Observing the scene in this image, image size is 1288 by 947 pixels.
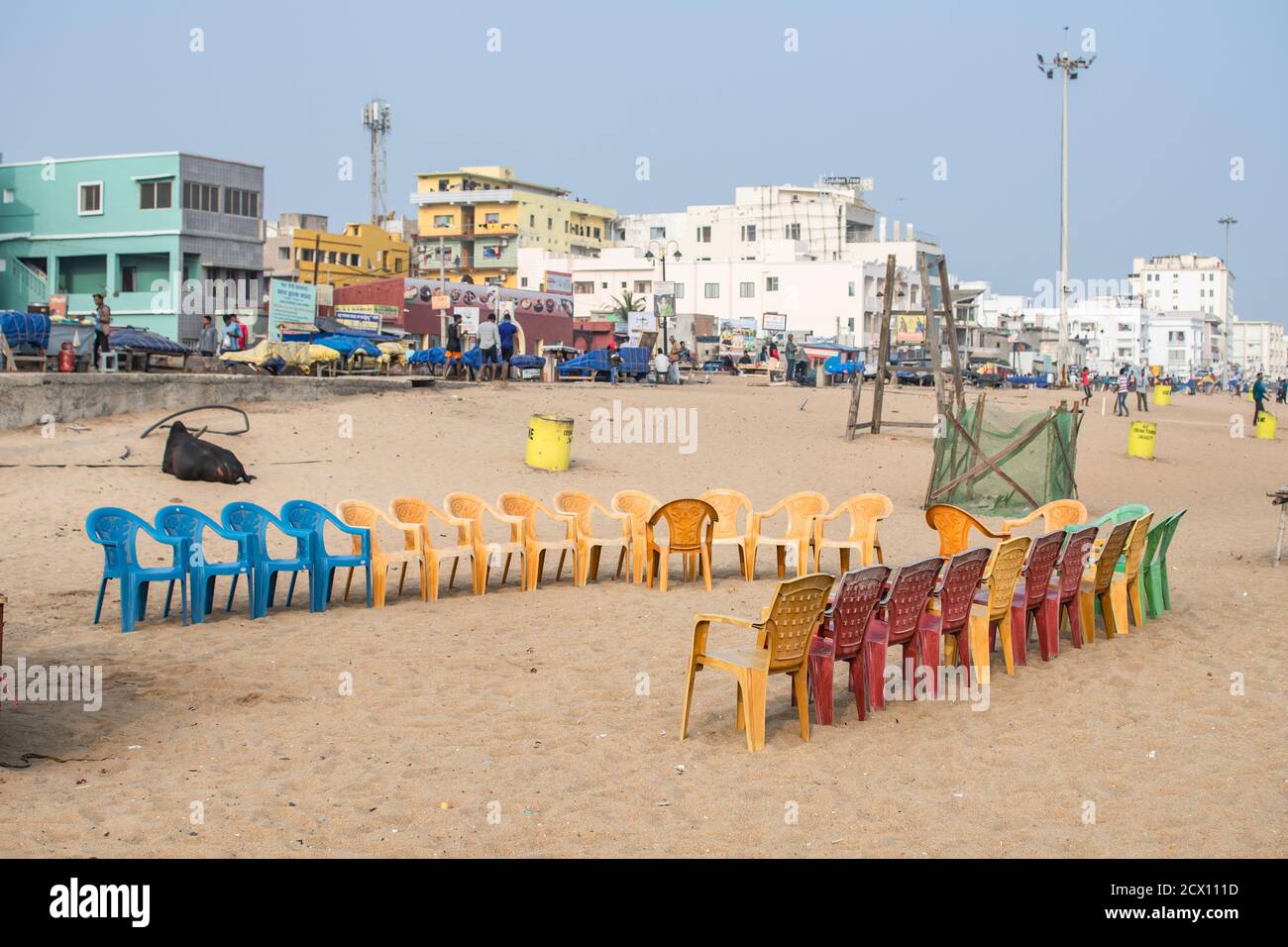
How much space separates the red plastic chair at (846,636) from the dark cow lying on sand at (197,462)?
10994 millimetres

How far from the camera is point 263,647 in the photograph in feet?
30.7

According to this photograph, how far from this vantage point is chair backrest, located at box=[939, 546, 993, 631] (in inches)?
319

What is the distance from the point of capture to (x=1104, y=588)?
376 inches

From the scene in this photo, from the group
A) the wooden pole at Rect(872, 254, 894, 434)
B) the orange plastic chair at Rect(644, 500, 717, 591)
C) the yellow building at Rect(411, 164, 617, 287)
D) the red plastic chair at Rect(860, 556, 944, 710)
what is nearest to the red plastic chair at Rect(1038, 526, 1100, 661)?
the red plastic chair at Rect(860, 556, 944, 710)

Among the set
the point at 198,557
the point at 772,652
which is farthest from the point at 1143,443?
the point at 772,652

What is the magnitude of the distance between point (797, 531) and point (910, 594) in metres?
4.85

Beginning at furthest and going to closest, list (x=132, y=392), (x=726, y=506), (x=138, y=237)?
(x=138, y=237) → (x=132, y=392) → (x=726, y=506)

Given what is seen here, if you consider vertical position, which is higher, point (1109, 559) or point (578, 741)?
point (1109, 559)

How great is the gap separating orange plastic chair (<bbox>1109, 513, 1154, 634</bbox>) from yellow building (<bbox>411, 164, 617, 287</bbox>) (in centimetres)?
7998

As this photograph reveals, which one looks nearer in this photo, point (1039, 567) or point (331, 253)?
point (1039, 567)

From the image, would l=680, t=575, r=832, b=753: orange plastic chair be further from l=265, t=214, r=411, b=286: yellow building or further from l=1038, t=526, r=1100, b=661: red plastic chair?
l=265, t=214, r=411, b=286: yellow building

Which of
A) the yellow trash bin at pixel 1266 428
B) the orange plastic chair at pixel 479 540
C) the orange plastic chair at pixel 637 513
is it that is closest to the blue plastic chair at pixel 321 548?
the orange plastic chair at pixel 479 540

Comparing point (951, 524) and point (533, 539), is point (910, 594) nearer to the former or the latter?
point (951, 524)
